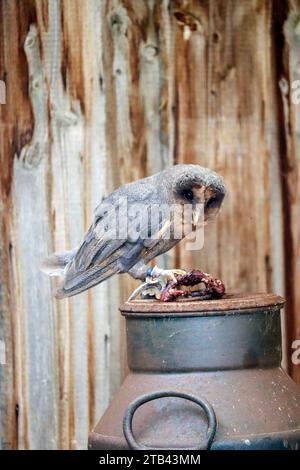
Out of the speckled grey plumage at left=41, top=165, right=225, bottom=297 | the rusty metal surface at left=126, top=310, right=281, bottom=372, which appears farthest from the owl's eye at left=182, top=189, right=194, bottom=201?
the rusty metal surface at left=126, top=310, right=281, bottom=372

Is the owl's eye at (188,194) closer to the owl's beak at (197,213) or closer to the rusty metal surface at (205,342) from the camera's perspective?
the owl's beak at (197,213)

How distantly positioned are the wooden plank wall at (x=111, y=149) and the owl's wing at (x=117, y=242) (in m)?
0.54

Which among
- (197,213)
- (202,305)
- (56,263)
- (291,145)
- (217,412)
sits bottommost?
(217,412)

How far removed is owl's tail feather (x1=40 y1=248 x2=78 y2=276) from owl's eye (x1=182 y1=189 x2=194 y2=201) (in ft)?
1.58

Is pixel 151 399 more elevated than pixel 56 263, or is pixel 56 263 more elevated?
pixel 56 263

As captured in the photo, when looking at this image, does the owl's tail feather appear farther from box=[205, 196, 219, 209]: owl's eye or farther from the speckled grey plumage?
box=[205, 196, 219, 209]: owl's eye

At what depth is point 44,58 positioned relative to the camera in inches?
159

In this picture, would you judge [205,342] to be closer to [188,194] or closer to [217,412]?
[217,412]

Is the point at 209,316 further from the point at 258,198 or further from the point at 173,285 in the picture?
the point at 258,198

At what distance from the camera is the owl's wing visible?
3.44m

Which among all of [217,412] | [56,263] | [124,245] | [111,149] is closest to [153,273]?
[124,245]

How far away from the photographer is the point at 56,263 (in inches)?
144

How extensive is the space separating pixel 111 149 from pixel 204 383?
1434 millimetres

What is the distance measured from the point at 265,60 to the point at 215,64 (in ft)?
0.69
